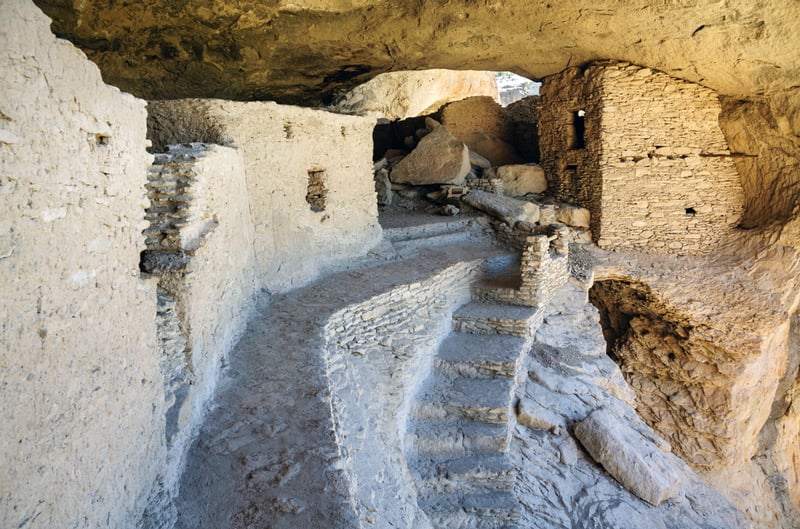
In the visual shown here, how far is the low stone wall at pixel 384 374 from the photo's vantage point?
14.3ft

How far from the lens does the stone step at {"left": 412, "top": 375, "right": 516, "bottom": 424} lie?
6.24 metres

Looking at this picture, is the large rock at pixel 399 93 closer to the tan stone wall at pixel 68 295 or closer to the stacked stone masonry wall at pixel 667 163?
the stacked stone masonry wall at pixel 667 163

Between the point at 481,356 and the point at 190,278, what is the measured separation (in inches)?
161

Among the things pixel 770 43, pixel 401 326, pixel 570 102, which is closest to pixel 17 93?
pixel 401 326

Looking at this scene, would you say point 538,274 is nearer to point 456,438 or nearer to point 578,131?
point 456,438

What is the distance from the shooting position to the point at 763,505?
10109 mm

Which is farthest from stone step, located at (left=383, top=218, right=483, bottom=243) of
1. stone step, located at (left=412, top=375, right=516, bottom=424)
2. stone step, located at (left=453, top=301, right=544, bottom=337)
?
stone step, located at (left=412, top=375, right=516, bottom=424)

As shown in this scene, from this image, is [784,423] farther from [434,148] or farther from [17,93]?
[17,93]

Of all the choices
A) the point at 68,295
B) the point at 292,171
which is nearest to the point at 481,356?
the point at 292,171

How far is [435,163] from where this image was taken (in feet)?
41.1

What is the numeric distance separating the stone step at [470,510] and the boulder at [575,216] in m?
6.55

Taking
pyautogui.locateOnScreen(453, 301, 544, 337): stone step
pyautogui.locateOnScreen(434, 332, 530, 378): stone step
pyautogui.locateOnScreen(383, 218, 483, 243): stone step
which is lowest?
pyautogui.locateOnScreen(434, 332, 530, 378): stone step

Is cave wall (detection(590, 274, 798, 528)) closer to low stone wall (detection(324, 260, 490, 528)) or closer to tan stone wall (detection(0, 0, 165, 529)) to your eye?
low stone wall (detection(324, 260, 490, 528))

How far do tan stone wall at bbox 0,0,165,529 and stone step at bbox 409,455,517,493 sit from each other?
9.92 feet
